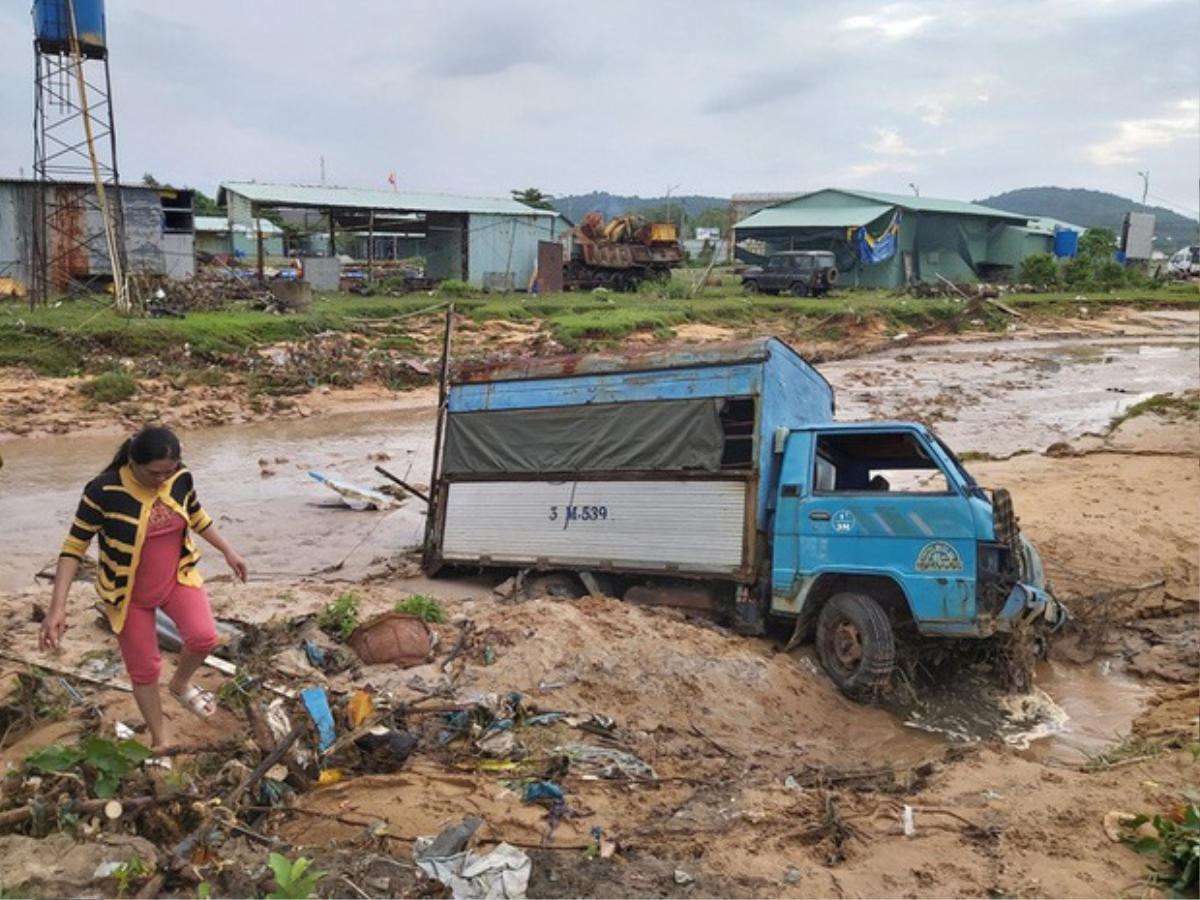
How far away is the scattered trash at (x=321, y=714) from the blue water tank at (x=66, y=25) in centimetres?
2543

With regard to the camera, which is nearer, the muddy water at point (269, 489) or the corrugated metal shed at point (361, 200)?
the muddy water at point (269, 489)

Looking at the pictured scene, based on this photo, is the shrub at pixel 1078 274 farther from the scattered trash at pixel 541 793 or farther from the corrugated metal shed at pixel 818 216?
the scattered trash at pixel 541 793

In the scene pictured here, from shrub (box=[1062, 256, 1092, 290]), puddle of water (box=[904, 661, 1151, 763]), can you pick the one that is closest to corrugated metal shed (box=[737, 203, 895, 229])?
shrub (box=[1062, 256, 1092, 290])

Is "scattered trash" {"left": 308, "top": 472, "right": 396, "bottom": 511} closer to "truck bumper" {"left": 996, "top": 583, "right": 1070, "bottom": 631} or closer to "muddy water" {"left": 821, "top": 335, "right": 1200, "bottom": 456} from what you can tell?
"truck bumper" {"left": 996, "top": 583, "right": 1070, "bottom": 631}

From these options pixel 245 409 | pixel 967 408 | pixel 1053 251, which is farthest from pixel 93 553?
pixel 1053 251

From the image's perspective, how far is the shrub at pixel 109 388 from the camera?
20109mm

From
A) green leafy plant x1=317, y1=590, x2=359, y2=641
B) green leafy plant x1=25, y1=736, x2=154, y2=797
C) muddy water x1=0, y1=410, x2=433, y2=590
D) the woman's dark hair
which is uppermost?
the woman's dark hair

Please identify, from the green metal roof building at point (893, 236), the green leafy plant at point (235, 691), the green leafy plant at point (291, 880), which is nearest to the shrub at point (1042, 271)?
the green metal roof building at point (893, 236)

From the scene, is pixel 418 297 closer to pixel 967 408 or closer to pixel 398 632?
pixel 967 408

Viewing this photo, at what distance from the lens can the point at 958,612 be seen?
23.8 feet

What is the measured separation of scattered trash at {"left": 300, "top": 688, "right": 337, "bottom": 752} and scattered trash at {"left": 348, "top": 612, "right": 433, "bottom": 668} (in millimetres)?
1500

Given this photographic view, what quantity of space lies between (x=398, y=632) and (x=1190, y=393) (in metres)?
20.8

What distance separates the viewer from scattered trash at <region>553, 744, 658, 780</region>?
217 inches

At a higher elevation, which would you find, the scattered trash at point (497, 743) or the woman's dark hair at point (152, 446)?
the woman's dark hair at point (152, 446)
